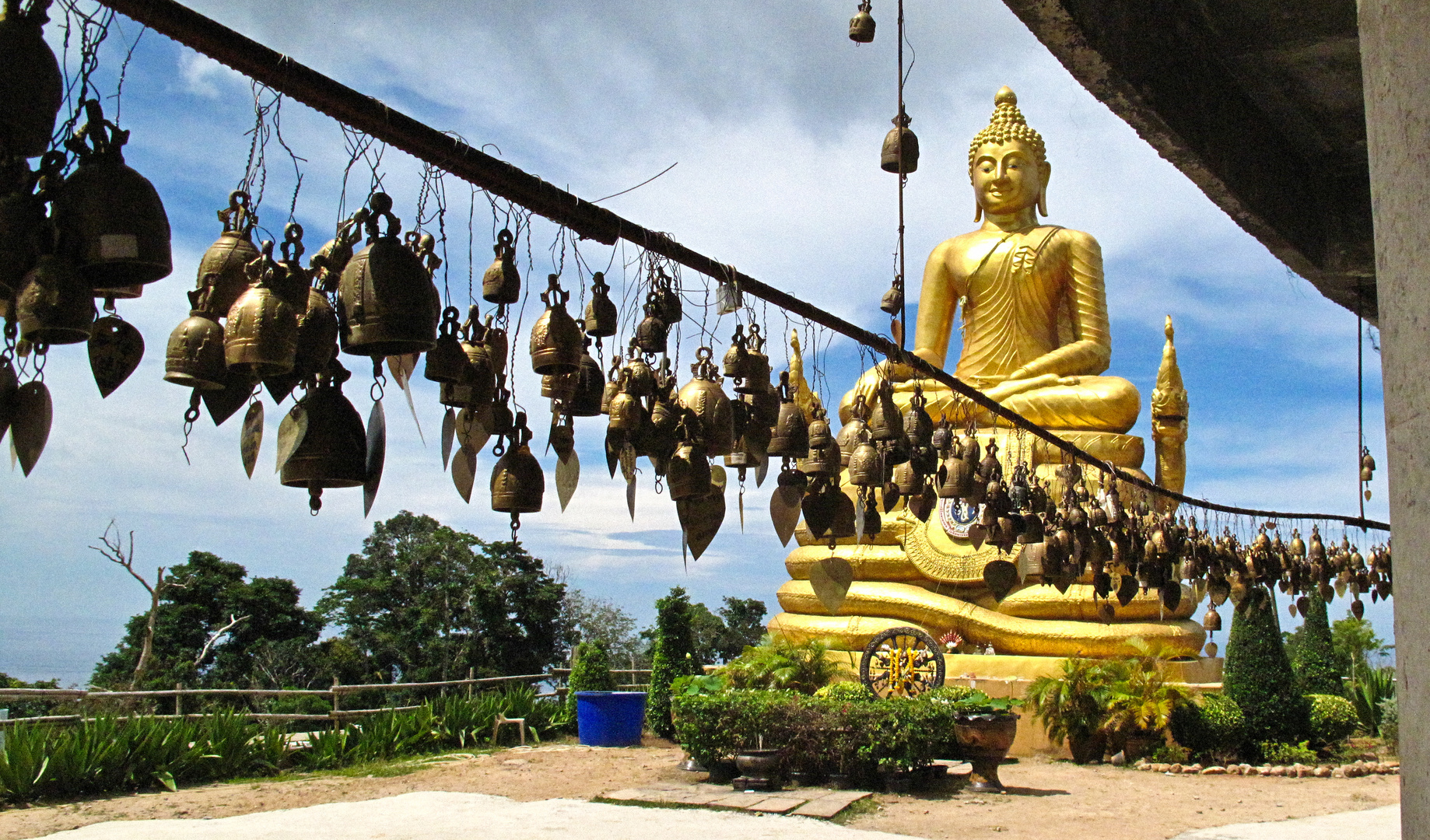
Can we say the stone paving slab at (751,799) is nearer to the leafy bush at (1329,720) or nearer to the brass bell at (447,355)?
the leafy bush at (1329,720)

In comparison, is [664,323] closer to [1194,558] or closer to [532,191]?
[532,191]

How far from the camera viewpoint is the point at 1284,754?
14648 millimetres

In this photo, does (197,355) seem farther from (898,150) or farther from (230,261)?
(898,150)

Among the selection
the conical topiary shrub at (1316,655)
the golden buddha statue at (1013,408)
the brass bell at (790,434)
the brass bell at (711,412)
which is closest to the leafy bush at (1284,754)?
the golden buddha statue at (1013,408)

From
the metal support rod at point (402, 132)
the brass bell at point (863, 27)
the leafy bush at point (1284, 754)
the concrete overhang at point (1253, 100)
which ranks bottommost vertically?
the leafy bush at point (1284, 754)

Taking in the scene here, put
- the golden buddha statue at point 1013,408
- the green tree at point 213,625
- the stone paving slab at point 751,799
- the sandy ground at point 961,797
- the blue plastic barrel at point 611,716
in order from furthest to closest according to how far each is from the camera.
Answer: the green tree at point 213,625
the blue plastic barrel at point 611,716
the golden buddha statue at point 1013,408
the stone paving slab at point 751,799
the sandy ground at point 961,797

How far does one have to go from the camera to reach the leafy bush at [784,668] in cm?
1512

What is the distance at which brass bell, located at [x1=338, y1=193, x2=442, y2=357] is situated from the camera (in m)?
2.91

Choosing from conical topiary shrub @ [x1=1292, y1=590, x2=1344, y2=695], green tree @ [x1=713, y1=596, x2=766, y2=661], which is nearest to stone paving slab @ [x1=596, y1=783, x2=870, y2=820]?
conical topiary shrub @ [x1=1292, y1=590, x2=1344, y2=695]

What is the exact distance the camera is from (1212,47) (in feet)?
15.5

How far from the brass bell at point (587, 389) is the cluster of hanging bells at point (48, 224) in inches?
68.0

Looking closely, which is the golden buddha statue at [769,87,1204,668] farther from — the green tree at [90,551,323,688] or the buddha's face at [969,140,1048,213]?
the green tree at [90,551,323,688]

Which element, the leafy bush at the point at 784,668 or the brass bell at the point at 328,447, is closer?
the brass bell at the point at 328,447

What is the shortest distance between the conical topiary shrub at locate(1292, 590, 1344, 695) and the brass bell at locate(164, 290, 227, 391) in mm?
18199
